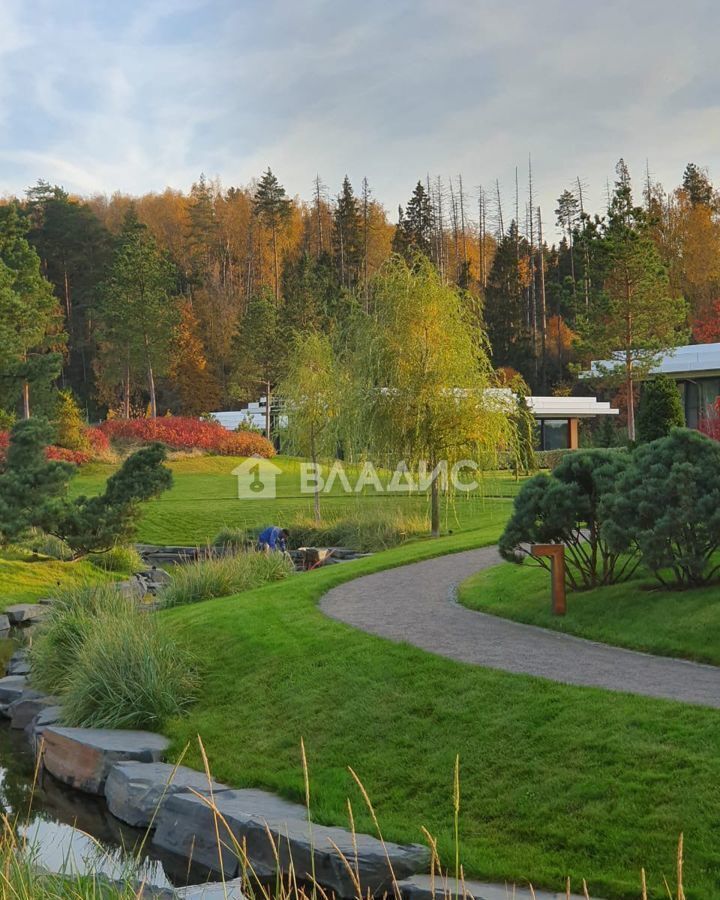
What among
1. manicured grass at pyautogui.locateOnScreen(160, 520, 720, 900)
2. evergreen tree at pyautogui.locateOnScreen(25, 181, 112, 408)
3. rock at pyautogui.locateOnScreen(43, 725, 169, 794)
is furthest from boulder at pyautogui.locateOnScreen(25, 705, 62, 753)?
evergreen tree at pyautogui.locateOnScreen(25, 181, 112, 408)

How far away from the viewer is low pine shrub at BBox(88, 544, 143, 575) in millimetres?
19891

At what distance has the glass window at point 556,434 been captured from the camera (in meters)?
45.3

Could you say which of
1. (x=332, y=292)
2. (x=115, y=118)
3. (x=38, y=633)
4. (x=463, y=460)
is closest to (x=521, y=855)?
(x=38, y=633)

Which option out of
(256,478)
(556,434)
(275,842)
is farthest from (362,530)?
(556,434)

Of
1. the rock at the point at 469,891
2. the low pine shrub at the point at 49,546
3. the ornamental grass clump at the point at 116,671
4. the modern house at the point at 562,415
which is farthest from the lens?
the modern house at the point at 562,415

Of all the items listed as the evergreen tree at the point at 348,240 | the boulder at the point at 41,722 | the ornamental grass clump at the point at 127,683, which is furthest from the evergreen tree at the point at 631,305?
the evergreen tree at the point at 348,240

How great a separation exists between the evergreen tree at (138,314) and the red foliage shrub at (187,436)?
512 centimetres

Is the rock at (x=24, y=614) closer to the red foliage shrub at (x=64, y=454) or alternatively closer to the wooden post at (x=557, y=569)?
the wooden post at (x=557, y=569)

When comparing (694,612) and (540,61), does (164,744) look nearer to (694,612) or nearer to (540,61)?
(694,612)

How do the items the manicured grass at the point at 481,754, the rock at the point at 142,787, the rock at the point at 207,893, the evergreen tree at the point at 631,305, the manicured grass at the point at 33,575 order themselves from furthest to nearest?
the evergreen tree at the point at 631,305, the manicured grass at the point at 33,575, the rock at the point at 142,787, the manicured grass at the point at 481,754, the rock at the point at 207,893

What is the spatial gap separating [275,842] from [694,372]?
33.4 metres

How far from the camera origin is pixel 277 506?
27.5 meters

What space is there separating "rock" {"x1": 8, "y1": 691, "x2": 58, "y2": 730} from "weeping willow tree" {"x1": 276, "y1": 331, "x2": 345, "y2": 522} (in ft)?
47.2

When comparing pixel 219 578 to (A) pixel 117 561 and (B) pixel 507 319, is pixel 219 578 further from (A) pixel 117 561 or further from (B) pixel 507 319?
(B) pixel 507 319
